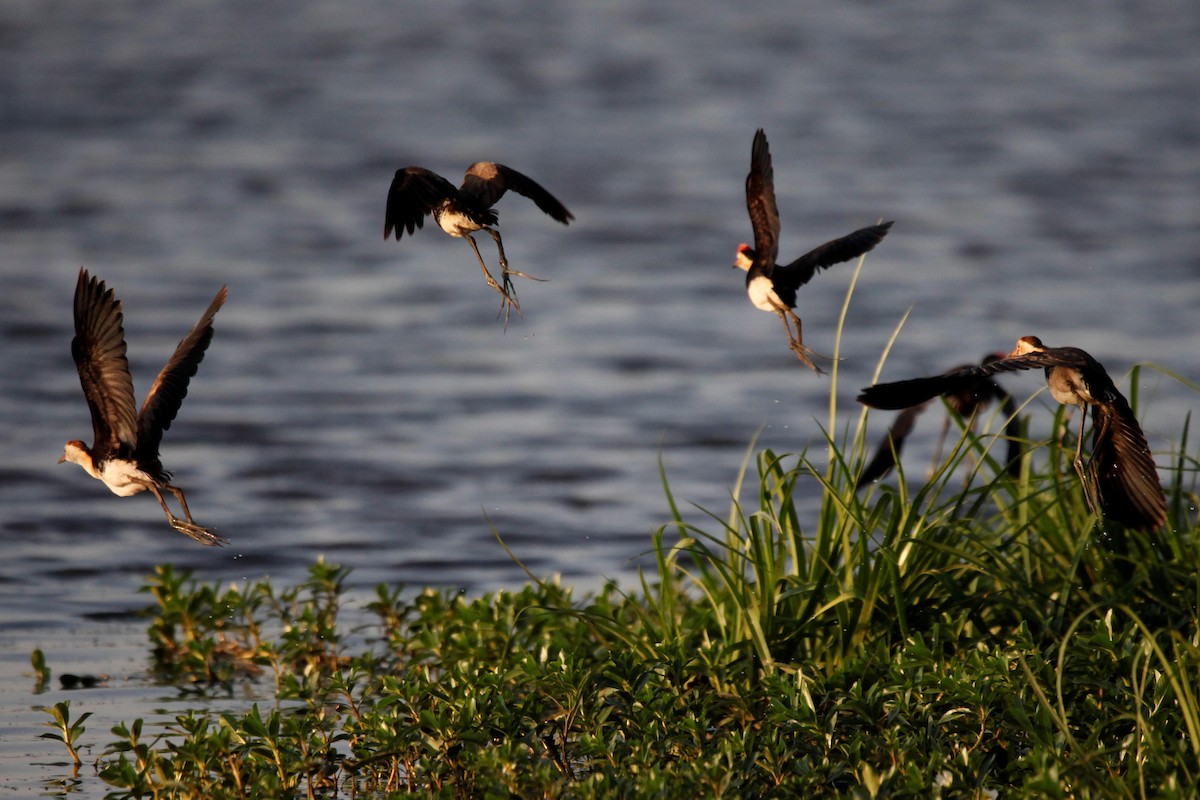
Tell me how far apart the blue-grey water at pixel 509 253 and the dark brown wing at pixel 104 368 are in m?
1.53

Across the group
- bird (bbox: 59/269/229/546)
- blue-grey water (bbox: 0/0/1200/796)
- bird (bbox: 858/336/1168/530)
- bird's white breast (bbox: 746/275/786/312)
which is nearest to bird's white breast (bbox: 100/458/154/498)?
bird (bbox: 59/269/229/546)

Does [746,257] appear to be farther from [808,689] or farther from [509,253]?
[509,253]

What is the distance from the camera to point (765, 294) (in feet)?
13.0

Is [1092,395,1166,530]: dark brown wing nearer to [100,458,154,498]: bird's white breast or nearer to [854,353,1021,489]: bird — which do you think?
[854,353,1021,489]: bird

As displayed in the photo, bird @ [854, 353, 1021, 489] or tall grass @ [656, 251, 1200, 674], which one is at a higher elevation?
bird @ [854, 353, 1021, 489]

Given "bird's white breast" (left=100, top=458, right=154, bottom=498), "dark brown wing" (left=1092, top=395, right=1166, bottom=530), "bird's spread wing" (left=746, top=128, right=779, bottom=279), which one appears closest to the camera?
"bird's white breast" (left=100, top=458, right=154, bottom=498)

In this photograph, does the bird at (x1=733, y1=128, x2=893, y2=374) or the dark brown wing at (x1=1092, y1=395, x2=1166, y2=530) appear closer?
the bird at (x1=733, y1=128, x2=893, y2=374)

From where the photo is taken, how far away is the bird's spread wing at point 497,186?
3861mm

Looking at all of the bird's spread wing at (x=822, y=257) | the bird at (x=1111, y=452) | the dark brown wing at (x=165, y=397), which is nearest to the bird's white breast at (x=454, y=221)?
the dark brown wing at (x=165, y=397)

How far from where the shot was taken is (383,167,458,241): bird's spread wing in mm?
3676

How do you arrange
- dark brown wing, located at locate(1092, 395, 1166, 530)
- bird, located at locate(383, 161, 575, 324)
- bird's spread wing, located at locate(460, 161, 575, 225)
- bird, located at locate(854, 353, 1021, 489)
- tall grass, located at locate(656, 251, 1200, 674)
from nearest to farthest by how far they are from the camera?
bird, located at locate(383, 161, 575, 324), bird's spread wing, located at locate(460, 161, 575, 225), dark brown wing, located at locate(1092, 395, 1166, 530), tall grass, located at locate(656, 251, 1200, 674), bird, located at locate(854, 353, 1021, 489)

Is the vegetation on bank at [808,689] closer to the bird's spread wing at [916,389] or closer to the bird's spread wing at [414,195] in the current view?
the bird's spread wing at [916,389]

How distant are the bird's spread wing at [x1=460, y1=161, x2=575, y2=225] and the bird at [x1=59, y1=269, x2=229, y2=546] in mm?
710

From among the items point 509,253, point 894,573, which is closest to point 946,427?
point 894,573
